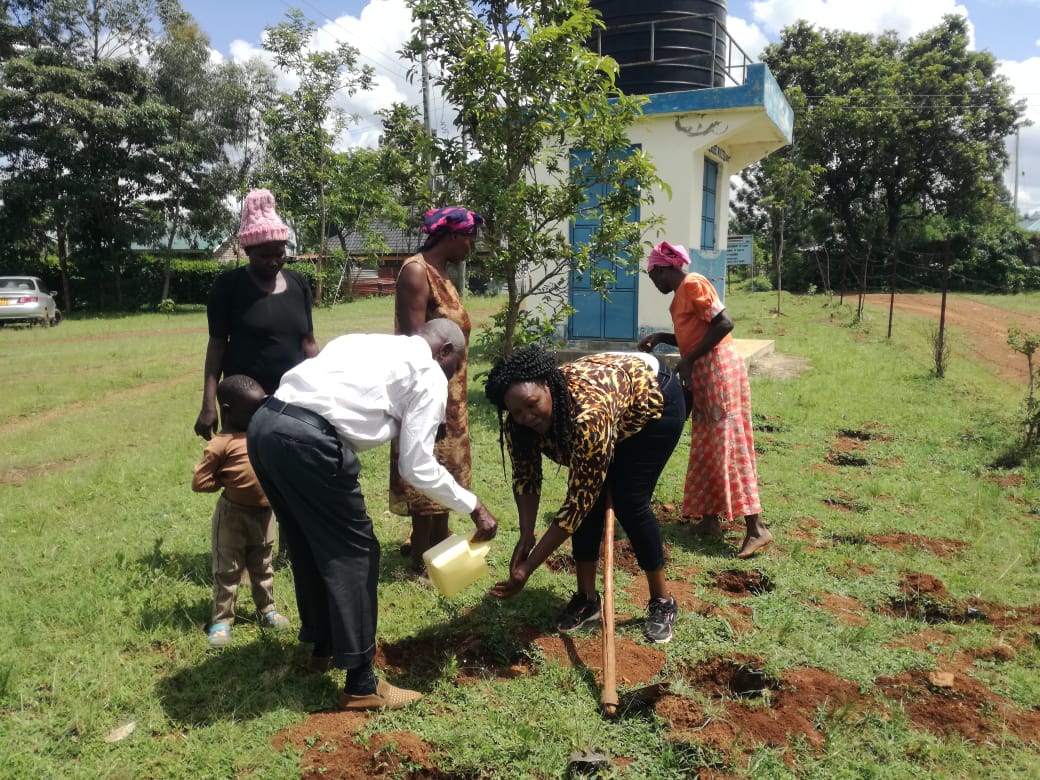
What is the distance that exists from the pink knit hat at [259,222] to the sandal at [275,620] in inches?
65.9

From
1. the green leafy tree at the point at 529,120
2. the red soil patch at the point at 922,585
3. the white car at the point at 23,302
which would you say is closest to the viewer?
the red soil patch at the point at 922,585

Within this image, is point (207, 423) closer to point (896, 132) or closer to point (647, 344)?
point (647, 344)

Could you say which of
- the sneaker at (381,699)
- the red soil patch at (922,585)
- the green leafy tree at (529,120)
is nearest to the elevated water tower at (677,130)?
the green leafy tree at (529,120)

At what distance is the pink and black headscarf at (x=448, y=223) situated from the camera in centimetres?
351

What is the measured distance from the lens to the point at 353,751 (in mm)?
2480

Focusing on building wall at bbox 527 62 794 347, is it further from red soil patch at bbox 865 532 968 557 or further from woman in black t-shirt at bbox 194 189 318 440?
woman in black t-shirt at bbox 194 189 318 440

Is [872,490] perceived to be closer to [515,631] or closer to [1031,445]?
[1031,445]

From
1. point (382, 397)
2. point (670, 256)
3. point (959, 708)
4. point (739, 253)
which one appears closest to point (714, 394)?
point (670, 256)

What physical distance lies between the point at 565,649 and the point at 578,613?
0.26m

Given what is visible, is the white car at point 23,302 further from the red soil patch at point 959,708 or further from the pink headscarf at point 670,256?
the red soil patch at point 959,708

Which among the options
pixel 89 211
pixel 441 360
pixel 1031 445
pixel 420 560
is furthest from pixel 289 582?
pixel 89 211

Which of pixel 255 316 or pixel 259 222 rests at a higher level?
pixel 259 222

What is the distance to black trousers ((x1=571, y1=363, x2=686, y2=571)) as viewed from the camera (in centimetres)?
309

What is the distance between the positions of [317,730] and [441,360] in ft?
4.61
